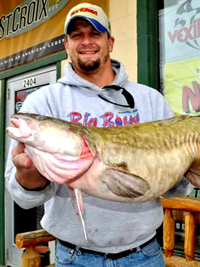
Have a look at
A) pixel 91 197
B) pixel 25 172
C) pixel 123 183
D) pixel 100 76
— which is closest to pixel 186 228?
pixel 91 197

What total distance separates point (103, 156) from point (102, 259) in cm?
77

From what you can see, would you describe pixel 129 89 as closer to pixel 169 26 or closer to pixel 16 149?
pixel 16 149

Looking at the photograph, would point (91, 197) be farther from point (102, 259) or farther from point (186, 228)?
point (186, 228)

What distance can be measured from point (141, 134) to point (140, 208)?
559 millimetres

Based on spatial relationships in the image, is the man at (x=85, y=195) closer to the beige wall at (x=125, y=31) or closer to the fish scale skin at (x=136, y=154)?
the fish scale skin at (x=136, y=154)

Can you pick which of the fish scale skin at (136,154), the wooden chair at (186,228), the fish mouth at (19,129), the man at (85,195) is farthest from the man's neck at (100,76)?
the wooden chair at (186,228)

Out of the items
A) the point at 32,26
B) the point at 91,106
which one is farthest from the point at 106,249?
the point at 32,26

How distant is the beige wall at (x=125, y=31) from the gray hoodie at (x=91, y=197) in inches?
69.0

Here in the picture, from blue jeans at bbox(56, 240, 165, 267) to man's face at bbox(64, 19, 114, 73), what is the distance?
3.99 feet

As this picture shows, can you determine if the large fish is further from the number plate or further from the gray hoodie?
the number plate

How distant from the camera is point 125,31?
4293 mm

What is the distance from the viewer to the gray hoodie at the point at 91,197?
2154 mm

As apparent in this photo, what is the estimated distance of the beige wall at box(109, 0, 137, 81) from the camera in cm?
418

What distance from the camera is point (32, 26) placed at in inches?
226
